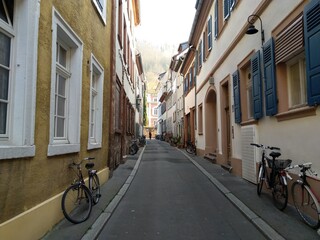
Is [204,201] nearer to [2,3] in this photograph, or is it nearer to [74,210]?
[74,210]

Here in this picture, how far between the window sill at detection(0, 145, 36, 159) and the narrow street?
1762 mm

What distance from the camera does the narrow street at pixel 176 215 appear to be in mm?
5559

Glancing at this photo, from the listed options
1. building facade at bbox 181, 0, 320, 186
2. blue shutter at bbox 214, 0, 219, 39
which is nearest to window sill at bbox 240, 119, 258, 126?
building facade at bbox 181, 0, 320, 186

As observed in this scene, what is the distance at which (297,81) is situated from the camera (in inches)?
276

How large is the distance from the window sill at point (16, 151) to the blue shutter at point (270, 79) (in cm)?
505

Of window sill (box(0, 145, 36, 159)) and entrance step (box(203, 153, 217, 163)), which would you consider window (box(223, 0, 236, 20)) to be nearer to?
entrance step (box(203, 153, 217, 163))

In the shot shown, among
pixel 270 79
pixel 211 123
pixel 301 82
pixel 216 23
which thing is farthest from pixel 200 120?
pixel 301 82

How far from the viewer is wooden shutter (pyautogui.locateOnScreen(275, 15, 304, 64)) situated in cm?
632

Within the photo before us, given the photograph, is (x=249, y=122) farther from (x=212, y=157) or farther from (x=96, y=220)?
(x=212, y=157)

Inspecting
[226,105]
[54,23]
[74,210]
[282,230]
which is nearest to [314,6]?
[282,230]

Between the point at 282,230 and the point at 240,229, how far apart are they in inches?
26.7

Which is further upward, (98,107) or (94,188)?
(98,107)

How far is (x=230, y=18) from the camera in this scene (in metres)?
12.0

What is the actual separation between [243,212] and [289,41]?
3381mm
